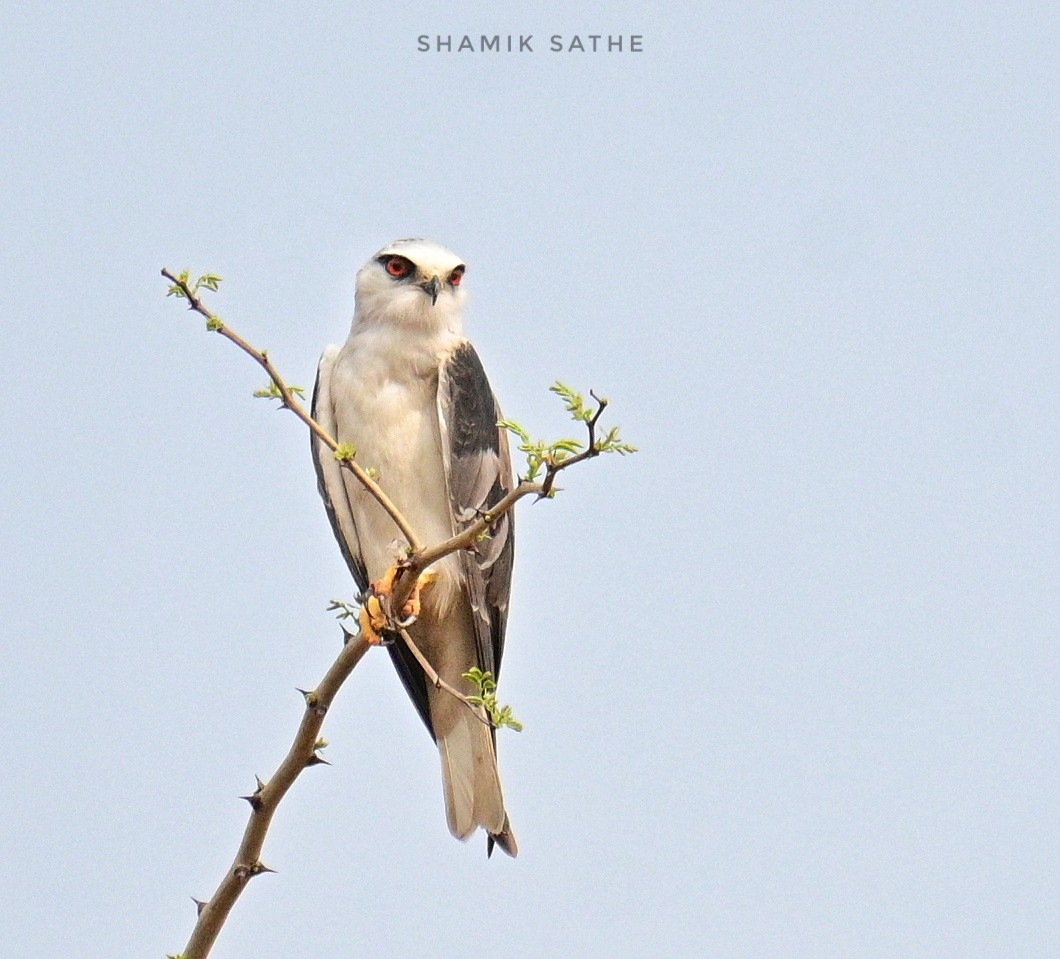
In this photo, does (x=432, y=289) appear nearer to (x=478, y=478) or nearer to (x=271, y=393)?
(x=478, y=478)

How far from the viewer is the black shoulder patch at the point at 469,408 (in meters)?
6.07

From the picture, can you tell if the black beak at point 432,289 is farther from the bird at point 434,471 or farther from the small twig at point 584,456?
the small twig at point 584,456

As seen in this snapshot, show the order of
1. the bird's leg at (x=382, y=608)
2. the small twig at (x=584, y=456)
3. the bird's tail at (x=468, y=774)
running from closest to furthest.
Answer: the small twig at (x=584, y=456), the bird's leg at (x=382, y=608), the bird's tail at (x=468, y=774)

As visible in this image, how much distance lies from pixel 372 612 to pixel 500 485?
1.66 metres

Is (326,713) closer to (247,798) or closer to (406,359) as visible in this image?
(247,798)

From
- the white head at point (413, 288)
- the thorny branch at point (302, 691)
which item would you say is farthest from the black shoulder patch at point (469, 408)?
the thorny branch at point (302, 691)

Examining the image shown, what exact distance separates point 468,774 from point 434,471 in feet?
4.31

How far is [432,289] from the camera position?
6273 mm

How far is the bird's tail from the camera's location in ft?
19.1

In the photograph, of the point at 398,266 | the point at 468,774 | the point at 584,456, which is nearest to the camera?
the point at 584,456

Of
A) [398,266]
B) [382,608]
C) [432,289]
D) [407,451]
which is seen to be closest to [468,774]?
[407,451]

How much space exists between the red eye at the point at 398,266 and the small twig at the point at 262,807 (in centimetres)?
296

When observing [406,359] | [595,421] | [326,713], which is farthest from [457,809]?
[595,421]

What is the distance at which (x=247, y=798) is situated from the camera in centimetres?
345
